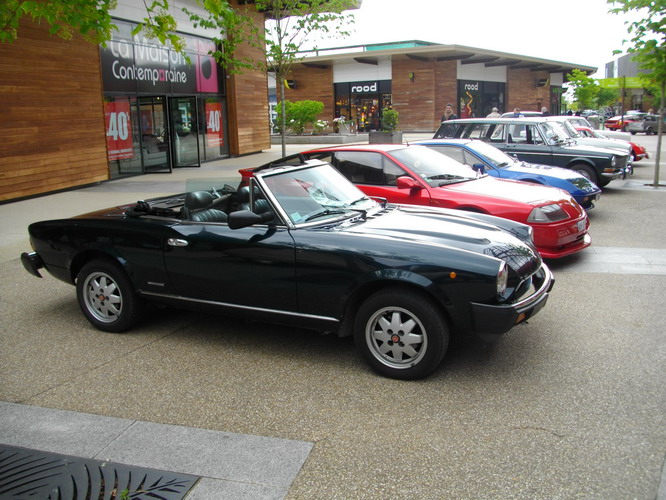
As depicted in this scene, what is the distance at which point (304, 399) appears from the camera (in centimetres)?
410

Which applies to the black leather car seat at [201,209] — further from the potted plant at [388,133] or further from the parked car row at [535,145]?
the potted plant at [388,133]

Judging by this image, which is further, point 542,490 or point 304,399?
point 304,399

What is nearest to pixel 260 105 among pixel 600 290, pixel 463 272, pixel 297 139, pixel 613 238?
pixel 297 139

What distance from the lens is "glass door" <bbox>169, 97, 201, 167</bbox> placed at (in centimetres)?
1964

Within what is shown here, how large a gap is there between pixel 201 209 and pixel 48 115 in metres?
10.2

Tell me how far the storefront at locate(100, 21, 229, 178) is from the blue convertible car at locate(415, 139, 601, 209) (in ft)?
29.5

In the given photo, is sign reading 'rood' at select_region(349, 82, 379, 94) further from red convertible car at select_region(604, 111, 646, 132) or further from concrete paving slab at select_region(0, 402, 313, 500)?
concrete paving slab at select_region(0, 402, 313, 500)

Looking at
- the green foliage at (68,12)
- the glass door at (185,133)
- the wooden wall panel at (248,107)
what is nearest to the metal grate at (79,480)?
the green foliage at (68,12)

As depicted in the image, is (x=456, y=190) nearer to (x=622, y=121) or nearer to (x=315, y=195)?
(x=315, y=195)

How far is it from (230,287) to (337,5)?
11.5 metres

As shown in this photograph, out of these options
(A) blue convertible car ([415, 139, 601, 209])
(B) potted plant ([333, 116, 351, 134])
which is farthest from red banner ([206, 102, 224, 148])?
(B) potted plant ([333, 116, 351, 134])

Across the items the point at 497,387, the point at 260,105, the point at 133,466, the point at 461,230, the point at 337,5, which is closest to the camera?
the point at 133,466

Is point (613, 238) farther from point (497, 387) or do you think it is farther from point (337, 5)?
point (337, 5)

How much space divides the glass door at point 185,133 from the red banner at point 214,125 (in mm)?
1302
